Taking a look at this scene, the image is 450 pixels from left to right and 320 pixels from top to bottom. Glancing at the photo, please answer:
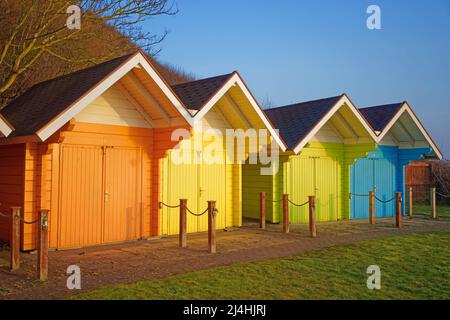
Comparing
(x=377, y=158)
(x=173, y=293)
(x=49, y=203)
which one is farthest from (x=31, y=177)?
(x=377, y=158)

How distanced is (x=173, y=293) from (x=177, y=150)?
6395mm

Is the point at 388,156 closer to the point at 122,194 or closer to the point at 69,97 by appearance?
the point at 122,194

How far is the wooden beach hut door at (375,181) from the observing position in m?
17.1

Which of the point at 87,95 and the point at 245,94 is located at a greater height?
the point at 245,94

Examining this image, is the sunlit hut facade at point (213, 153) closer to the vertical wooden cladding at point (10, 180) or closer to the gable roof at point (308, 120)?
the gable roof at point (308, 120)

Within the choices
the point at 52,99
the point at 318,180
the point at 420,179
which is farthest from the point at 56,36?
the point at 420,179

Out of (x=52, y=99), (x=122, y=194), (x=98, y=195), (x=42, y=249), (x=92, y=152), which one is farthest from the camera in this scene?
(x=122, y=194)

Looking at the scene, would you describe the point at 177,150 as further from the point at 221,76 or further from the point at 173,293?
the point at 173,293

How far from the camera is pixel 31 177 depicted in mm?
9602

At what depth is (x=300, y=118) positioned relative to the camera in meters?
15.5

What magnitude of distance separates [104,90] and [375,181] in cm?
1227

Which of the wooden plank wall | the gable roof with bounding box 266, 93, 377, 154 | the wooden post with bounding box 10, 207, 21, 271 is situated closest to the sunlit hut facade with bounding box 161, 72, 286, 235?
the gable roof with bounding box 266, 93, 377, 154

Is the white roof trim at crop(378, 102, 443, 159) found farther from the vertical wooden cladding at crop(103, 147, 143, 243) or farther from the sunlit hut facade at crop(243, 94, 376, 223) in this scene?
the vertical wooden cladding at crop(103, 147, 143, 243)

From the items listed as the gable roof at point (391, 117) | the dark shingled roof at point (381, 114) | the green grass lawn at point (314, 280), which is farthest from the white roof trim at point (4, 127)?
the dark shingled roof at point (381, 114)
